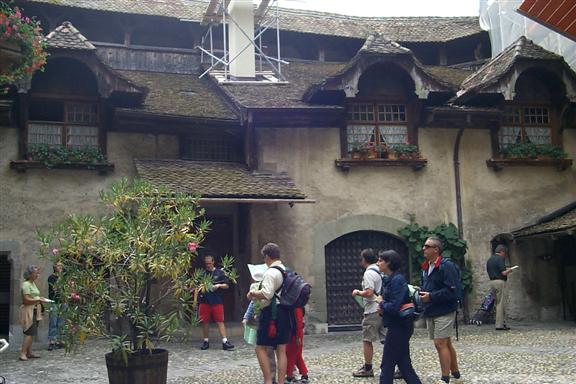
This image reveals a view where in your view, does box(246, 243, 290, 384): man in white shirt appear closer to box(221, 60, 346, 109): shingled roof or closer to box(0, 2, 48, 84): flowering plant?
box(0, 2, 48, 84): flowering plant

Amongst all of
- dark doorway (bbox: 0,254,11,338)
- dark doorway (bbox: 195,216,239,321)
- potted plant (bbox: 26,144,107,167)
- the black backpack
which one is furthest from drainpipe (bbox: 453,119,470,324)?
dark doorway (bbox: 0,254,11,338)

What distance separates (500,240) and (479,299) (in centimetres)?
148

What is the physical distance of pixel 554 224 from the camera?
14.4 meters

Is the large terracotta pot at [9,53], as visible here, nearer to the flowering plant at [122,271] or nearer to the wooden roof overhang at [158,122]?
the flowering plant at [122,271]

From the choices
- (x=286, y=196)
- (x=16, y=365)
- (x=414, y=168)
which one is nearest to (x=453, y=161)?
(x=414, y=168)

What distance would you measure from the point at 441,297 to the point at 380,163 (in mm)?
7662

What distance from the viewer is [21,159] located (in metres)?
13.1

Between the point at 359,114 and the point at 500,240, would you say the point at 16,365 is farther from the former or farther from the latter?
the point at 500,240

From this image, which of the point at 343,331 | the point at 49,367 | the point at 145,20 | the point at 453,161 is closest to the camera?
the point at 49,367

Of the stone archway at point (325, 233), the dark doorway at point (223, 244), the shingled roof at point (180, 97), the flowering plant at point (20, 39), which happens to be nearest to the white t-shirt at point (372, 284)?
the flowering plant at point (20, 39)

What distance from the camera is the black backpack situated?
7242 millimetres

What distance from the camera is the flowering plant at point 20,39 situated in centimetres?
727

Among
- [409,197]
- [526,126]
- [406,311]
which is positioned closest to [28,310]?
[406,311]

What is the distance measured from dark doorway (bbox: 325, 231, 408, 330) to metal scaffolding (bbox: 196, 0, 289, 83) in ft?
14.1
